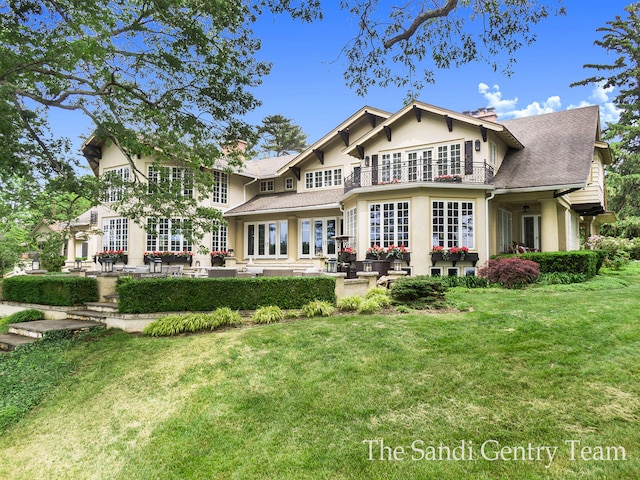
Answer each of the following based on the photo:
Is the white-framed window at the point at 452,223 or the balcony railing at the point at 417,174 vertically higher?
the balcony railing at the point at 417,174

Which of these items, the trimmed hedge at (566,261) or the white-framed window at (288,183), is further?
the white-framed window at (288,183)

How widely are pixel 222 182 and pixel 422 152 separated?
483 inches

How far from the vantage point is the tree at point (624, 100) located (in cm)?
2847

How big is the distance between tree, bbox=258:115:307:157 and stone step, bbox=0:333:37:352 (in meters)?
39.7

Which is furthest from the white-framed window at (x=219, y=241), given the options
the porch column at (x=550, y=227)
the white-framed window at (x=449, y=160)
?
the porch column at (x=550, y=227)

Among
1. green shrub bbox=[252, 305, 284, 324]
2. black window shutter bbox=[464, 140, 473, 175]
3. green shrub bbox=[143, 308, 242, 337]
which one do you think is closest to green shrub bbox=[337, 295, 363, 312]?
green shrub bbox=[252, 305, 284, 324]

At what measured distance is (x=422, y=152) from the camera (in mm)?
16750

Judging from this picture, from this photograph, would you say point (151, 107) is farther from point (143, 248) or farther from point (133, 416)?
point (143, 248)

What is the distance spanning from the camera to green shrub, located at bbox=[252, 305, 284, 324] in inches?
314

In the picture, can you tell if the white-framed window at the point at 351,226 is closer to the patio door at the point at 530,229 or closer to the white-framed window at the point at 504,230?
the white-framed window at the point at 504,230

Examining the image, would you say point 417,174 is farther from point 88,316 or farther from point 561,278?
point 88,316

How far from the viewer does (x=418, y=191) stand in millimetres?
14883

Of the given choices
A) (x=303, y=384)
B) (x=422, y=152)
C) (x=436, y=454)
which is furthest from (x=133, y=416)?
(x=422, y=152)

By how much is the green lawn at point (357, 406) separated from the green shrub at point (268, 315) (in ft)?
3.12
